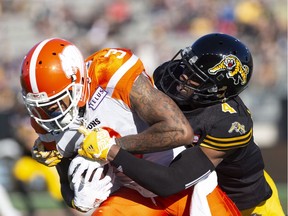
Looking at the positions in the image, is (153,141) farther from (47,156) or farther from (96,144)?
(47,156)

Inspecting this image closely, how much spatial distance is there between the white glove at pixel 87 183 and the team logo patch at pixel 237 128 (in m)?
0.70

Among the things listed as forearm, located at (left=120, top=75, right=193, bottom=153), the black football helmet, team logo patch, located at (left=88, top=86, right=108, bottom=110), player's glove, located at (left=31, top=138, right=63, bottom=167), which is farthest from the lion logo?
player's glove, located at (left=31, top=138, right=63, bottom=167)

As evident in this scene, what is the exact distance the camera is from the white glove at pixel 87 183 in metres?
3.74

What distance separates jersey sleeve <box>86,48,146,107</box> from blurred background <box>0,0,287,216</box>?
433 centimetres

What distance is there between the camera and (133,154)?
12.5 ft

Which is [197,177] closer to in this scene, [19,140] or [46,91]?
[46,91]

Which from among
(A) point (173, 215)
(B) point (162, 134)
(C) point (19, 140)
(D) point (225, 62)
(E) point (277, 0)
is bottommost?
(C) point (19, 140)

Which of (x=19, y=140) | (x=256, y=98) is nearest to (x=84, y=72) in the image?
(x=19, y=140)

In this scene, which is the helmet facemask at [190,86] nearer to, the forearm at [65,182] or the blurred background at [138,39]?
the forearm at [65,182]

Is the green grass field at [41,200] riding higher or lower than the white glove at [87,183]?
lower

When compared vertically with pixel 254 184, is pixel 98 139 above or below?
above

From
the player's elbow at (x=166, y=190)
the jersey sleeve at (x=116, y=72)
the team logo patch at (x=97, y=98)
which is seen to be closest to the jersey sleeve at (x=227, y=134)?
the player's elbow at (x=166, y=190)

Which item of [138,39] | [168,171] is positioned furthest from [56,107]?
[138,39]

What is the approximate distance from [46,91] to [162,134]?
63 centimetres
